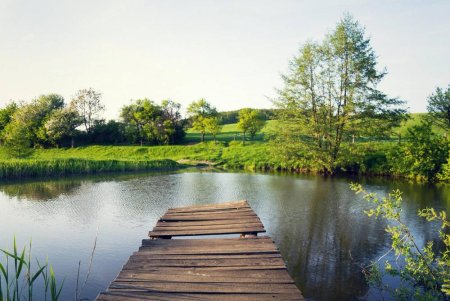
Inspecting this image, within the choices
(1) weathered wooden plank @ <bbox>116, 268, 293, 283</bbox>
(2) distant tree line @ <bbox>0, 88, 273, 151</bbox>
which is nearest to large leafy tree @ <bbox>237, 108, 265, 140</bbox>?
(2) distant tree line @ <bbox>0, 88, 273, 151</bbox>

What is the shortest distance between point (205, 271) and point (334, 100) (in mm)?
28784

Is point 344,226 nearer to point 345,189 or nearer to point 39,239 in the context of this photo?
point 345,189

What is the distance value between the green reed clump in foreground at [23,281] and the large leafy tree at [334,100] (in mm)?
26099

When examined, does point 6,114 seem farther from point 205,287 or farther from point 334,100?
point 205,287

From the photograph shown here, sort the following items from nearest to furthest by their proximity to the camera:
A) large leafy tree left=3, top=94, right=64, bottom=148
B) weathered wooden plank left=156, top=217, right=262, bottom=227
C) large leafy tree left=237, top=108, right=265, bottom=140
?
weathered wooden plank left=156, top=217, right=262, bottom=227 → large leafy tree left=237, top=108, right=265, bottom=140 → large leafy tree left=3, top=94, right=64, bottom=148

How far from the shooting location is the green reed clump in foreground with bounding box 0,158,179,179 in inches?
1097

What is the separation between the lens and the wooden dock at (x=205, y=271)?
4.80m

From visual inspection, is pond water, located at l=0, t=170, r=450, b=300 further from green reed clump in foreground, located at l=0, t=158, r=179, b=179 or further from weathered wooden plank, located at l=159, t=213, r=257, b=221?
green reed clump in foreground, located at l=0, t=158, r=179, b=179

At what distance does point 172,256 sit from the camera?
248 inches

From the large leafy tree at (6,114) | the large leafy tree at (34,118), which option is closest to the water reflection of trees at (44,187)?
the large leafy tree at (34,118)

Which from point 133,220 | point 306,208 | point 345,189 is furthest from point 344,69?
point 133,220

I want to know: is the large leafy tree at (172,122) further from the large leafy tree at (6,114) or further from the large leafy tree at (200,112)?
the large leafy tree at (6,114)

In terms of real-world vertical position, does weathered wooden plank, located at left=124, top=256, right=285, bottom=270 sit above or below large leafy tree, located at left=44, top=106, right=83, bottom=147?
below

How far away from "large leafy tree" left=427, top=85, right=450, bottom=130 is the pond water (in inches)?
682
